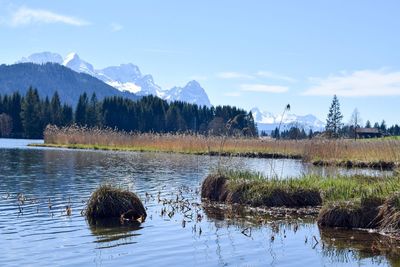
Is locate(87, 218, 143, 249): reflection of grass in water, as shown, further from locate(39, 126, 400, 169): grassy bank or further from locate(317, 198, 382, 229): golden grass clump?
locate(39, 126, 400, 169): grassy bank

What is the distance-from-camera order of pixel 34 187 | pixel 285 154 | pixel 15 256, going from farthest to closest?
pixel 285 154 < pixel 34 187 < pixel 15 256

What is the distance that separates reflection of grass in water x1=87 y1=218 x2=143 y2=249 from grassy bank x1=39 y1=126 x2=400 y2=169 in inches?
283

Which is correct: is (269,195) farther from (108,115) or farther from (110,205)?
(108,115)

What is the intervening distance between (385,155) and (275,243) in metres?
27.7

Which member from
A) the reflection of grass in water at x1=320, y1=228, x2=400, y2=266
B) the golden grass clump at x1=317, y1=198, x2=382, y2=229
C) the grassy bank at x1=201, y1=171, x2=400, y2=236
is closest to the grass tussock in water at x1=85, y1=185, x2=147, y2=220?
the grassy bank at x1=201, y1=171, x2=400, y2=236

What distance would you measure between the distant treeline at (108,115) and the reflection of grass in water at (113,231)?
78837mm

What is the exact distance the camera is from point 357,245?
525 inches

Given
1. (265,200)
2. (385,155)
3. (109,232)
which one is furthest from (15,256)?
(385,155)

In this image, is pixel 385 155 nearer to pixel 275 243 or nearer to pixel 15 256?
pixel 275 243

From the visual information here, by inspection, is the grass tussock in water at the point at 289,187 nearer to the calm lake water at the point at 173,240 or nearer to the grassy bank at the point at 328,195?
the grassy bank at the point at 328,195

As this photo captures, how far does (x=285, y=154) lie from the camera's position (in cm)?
5331

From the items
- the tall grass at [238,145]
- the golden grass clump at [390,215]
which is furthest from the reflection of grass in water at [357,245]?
the tall grass at [238,145]

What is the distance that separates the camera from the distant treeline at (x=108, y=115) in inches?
4395

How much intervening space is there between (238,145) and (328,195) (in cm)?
3714
